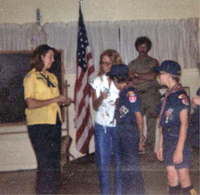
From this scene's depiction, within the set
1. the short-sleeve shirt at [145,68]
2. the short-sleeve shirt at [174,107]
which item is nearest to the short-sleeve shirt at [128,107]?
the short-sleeve shirt at [174,107]

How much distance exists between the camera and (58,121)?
248cm

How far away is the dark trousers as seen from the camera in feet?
7.69

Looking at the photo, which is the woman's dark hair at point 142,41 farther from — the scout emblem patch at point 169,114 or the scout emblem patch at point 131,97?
the scout emblem patch at point 169,114

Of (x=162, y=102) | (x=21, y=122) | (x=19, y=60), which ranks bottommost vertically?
(x=21, y=122)

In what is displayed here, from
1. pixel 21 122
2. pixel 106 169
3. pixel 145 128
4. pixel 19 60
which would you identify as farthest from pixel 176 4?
pixel 106 169

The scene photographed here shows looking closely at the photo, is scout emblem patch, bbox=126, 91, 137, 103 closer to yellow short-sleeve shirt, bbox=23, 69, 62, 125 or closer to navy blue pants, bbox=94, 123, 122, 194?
navy blue pants, bbox=94, 123, 122, 194

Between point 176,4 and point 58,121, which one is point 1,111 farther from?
point 176,4

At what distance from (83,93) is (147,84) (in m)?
0.79

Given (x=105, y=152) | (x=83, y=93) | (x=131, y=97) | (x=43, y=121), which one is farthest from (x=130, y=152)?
(x=83, y=93)

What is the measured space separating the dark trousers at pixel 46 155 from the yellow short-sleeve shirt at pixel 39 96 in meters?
0.05

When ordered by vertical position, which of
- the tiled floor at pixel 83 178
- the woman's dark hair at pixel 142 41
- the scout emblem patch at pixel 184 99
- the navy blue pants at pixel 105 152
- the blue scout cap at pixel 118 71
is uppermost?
the woman's dark hair at pixel 142 41

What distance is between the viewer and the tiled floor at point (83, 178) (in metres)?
3.15

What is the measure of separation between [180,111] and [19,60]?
2.41 meters

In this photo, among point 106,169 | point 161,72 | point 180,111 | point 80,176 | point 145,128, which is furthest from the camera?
point 145,128
